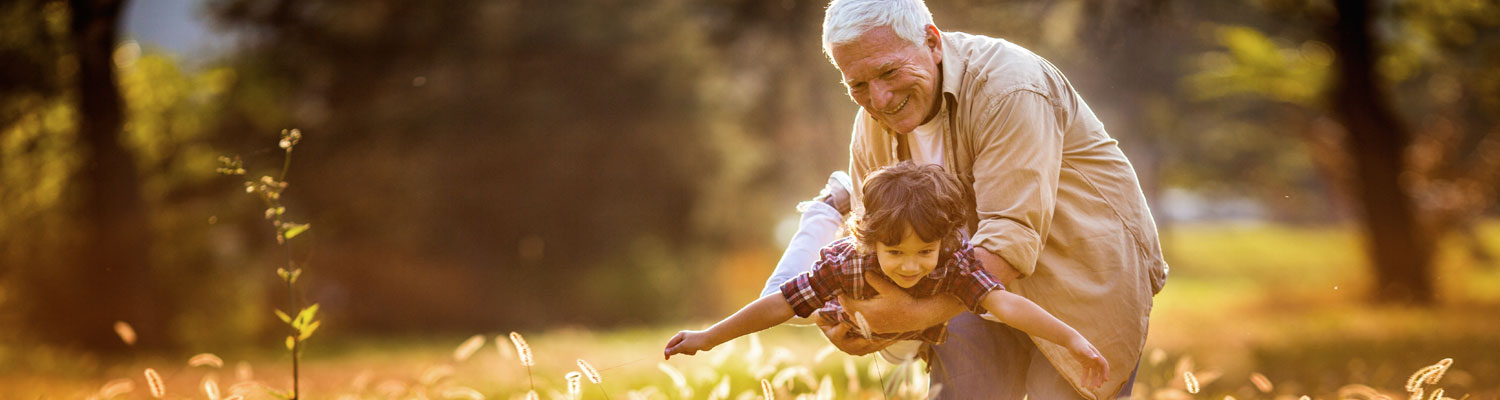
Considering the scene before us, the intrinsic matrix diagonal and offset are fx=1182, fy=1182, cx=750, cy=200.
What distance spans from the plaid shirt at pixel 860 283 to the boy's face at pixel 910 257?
0.19 feet

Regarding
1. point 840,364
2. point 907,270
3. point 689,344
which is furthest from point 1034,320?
point 840,364

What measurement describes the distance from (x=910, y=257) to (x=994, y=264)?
0.74 feet

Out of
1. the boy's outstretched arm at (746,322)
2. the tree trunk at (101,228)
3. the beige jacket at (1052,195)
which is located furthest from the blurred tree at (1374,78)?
the tree trunk at (101,228)

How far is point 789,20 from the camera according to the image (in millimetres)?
9906

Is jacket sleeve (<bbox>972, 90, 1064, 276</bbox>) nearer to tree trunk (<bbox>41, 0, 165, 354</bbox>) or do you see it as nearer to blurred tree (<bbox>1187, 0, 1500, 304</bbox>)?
blurred tree (<bbox>1187, 0, 1500, 304</bbox>)

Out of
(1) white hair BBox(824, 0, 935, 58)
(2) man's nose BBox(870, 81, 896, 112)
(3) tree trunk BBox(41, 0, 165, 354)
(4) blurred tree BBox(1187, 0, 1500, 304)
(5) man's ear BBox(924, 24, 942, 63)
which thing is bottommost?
(2) man's nose BBox(870, 81, 896, 112)

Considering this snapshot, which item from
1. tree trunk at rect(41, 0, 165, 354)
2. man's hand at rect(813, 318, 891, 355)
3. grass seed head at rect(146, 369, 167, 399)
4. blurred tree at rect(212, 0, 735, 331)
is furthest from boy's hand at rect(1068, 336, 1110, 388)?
blurred tree at rect(212, 0, 735, 331)

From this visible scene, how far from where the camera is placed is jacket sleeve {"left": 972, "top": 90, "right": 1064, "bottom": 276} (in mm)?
3182

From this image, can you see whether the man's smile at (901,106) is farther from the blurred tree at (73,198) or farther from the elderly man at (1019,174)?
the blurred tree at (73,198)

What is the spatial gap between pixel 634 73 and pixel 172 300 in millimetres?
8142

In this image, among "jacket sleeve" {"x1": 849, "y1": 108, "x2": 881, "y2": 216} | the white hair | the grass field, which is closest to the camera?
the white hair

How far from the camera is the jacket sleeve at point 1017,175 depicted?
3.18 meters

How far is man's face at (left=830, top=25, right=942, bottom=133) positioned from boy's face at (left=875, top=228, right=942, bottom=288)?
1.39 feet

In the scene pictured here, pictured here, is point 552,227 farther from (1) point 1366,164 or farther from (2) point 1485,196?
(2) point 1485,196
